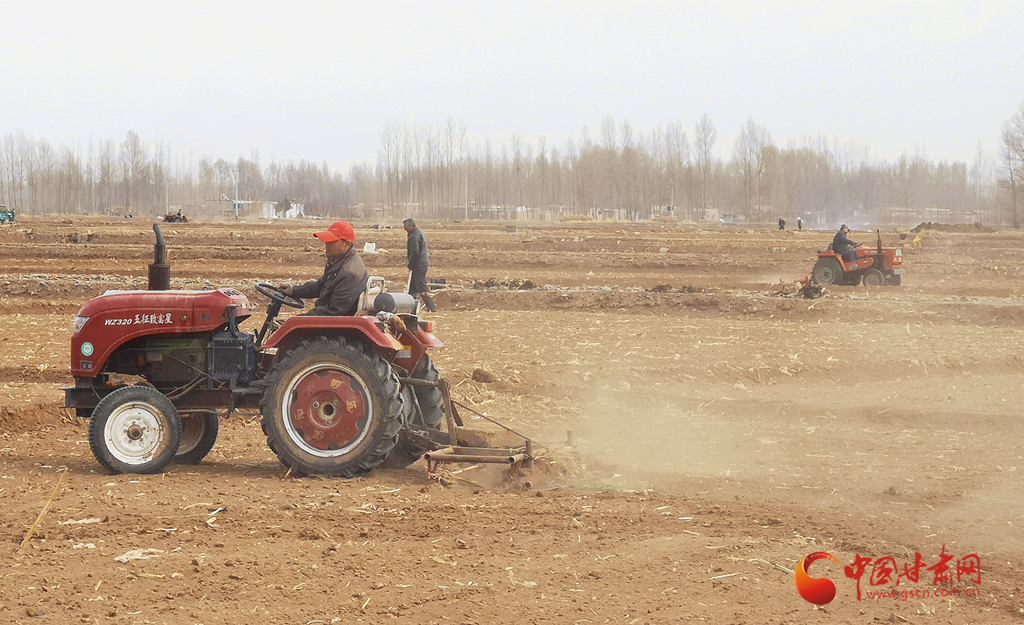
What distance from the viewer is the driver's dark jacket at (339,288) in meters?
7.31

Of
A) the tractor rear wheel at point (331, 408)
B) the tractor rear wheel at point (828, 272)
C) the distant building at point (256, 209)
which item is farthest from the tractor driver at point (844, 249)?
the distant building at point (256, 209)

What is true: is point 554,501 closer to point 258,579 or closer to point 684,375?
point 258,579

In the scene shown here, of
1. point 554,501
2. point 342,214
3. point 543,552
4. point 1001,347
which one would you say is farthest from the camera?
point 342,214

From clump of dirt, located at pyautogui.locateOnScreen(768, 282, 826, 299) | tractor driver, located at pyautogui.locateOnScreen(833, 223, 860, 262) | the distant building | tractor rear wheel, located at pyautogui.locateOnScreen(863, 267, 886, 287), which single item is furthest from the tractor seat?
the distant building

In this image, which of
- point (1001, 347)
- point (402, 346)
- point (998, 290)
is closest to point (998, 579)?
point (402, 346)

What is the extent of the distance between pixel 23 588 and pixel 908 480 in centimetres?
615

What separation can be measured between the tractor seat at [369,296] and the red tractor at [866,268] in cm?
1844

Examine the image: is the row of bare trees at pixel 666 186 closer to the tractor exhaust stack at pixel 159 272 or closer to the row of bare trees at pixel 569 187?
the row of bare trees at pixel 569 187

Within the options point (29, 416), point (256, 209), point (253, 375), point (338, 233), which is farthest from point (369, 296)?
point (256, 209)

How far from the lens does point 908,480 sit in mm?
7453

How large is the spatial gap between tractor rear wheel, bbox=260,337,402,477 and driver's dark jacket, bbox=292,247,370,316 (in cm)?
26

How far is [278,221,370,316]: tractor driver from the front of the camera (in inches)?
288

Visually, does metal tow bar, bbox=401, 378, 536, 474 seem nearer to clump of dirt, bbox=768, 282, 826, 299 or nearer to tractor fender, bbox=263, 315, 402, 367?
tractor fender, bbox=263, 315, 402, 367

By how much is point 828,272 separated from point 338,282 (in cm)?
1947
